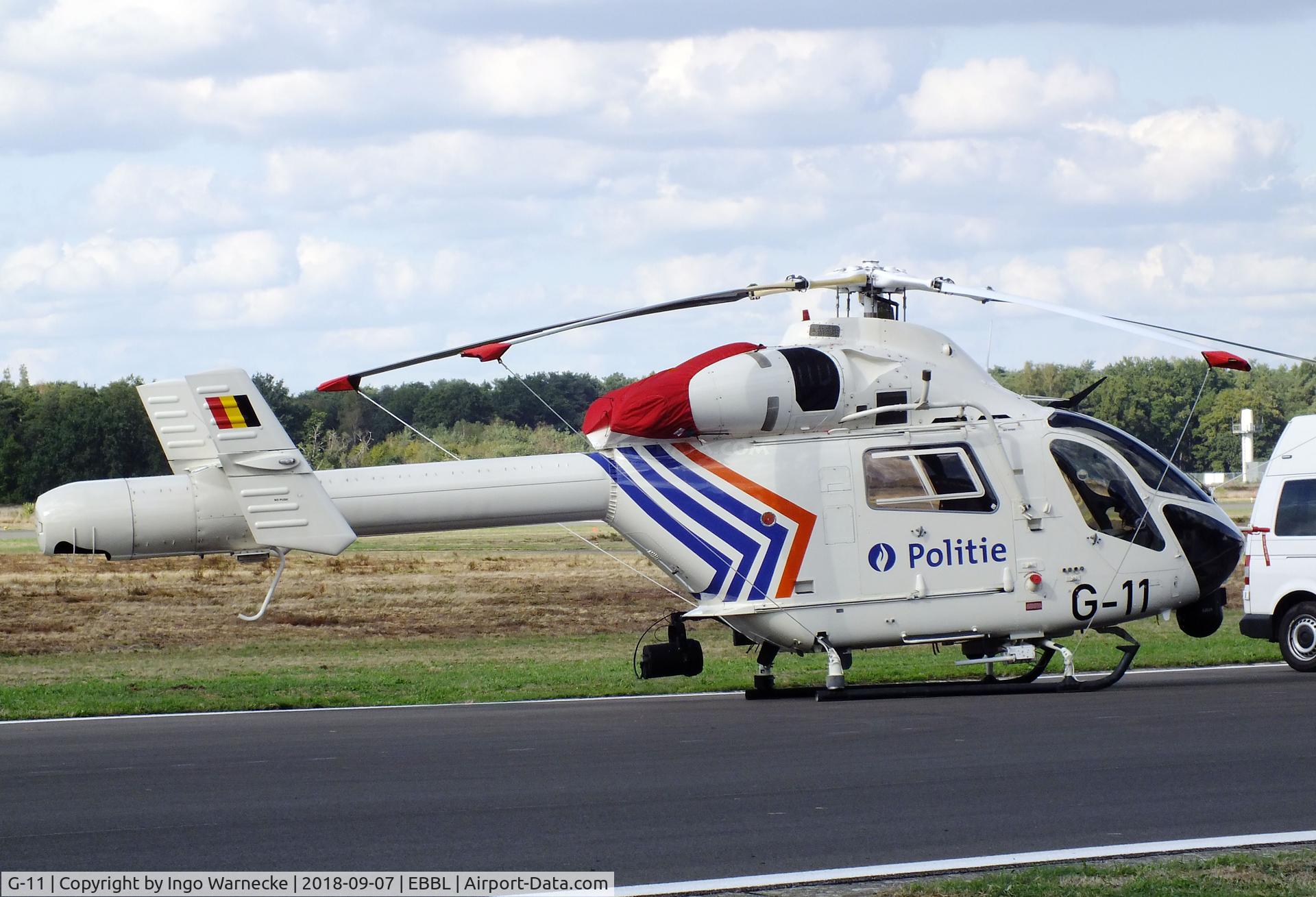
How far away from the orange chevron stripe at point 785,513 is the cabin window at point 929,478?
846 mm

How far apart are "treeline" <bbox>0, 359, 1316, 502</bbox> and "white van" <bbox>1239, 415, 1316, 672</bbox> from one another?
966 inches

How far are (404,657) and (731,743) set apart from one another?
13.2 m

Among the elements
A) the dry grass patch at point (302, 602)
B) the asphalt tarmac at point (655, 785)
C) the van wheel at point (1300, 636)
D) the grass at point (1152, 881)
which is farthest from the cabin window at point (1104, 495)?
the dry grass patch at point (302, 602)

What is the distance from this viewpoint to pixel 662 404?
15.4 m

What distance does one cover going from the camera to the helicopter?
15453 millimetres

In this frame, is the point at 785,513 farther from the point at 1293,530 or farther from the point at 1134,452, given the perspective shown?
the point at 1293,530

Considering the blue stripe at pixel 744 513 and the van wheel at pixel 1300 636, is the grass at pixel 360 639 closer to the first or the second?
the van wheel at pixel 1300 636

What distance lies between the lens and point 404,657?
80.3 feet

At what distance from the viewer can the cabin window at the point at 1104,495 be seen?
52.9 ft

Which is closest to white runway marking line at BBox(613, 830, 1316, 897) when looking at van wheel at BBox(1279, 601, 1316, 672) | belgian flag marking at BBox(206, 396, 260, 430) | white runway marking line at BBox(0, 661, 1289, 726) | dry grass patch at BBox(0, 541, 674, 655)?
belgian flag marking at BBox(206, 396, 260, 430)

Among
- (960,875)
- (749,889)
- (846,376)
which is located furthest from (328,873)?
(846,376)

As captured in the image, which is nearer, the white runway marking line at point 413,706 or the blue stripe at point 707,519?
the white runway marking line at point 413,706

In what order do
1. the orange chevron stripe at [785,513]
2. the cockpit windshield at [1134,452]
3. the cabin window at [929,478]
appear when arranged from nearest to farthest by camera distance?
1. the orange chevron stripe at [785,513]
2. the cabin window at [929,478]
3. the cockpit windshield at [1134,452]

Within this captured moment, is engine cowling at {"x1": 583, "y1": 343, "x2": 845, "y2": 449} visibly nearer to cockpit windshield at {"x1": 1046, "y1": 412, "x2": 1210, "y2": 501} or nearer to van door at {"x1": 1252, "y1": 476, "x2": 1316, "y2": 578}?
cockpit windshield at {"x1": 1046, "y1": 412, "x2": 1210, "y2": 501}
